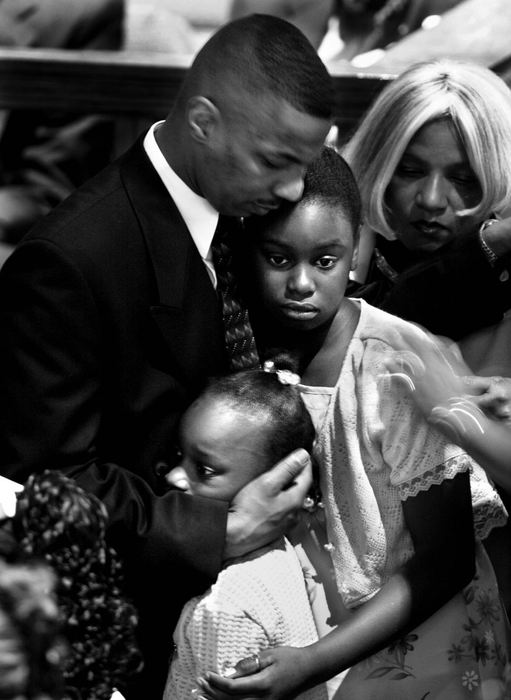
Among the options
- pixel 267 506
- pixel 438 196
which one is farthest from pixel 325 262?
pixel 438 196

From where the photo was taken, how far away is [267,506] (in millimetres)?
2449

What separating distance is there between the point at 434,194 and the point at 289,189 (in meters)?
0.67

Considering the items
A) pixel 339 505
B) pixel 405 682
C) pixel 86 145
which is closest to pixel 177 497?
pixel 339 505

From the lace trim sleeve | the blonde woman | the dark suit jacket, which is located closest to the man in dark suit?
the dark suit jacket

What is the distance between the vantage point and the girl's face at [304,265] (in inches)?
98.5

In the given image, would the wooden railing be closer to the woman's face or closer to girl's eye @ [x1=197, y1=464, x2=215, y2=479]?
the woman's face

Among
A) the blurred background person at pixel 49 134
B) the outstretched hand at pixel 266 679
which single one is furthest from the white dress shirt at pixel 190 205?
the blurred background person at pixel 49 134

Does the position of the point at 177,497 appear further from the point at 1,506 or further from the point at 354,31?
the point at 354,31

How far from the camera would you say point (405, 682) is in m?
2.54

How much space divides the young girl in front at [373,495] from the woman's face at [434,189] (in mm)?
460

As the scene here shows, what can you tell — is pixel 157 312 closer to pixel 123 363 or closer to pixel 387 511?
pixel 123 363

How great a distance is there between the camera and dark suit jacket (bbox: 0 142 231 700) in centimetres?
235

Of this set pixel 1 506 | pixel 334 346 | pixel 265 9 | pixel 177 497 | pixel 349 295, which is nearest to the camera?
pixel 1 506

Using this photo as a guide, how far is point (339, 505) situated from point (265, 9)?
2652mm
